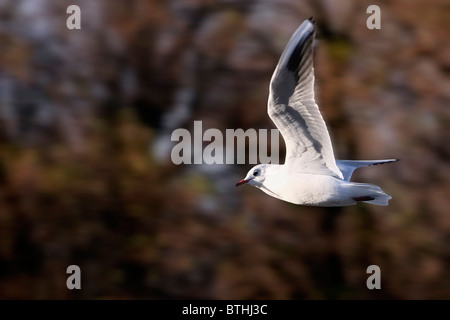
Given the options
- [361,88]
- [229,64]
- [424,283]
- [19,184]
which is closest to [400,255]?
[424,283]

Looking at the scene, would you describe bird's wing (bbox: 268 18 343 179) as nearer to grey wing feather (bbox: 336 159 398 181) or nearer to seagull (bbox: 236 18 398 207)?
seagull (bbox: 236 18 398 207)

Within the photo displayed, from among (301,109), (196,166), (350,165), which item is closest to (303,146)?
(301,109)

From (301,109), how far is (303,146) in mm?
164

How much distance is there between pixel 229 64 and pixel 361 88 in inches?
30.1

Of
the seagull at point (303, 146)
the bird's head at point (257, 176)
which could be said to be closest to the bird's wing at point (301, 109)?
the seagull at point (303, 146)

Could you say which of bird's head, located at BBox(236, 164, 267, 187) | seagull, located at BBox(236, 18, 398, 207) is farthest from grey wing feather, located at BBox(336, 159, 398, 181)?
bird's head, located at BBox(236, 164, 267, 187)

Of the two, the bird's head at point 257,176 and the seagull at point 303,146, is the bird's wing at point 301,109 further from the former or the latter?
the bird's head at point 257,176

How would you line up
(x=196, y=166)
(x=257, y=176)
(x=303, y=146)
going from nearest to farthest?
(x=303, y=146) < (x=257, y=176) < (x=196, y=166)

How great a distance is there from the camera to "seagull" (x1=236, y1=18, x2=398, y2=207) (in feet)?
7.70

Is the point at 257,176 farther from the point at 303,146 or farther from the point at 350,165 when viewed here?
the point at 350,165

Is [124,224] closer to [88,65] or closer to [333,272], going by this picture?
[88,65]

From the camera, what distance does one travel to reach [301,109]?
2.41m

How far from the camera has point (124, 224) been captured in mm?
4191

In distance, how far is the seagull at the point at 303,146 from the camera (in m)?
2.35
